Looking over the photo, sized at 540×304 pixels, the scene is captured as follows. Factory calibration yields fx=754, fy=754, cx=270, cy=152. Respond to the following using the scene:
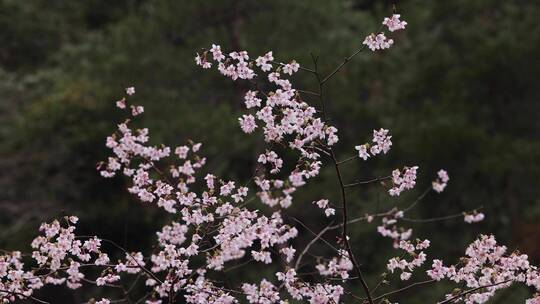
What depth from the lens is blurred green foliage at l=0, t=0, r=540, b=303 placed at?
11.1m

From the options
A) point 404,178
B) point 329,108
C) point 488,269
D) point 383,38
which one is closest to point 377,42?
point 383,38

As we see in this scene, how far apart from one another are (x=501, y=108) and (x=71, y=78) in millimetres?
7084

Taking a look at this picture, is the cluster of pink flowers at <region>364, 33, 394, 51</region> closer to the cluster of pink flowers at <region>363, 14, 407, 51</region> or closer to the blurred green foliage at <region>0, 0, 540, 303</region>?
the cluster of pink flowers at <region>363, 14, 407, 51</region>

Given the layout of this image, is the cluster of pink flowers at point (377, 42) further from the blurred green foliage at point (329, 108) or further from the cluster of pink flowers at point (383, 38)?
the blurred green foliage at point (329, 108)

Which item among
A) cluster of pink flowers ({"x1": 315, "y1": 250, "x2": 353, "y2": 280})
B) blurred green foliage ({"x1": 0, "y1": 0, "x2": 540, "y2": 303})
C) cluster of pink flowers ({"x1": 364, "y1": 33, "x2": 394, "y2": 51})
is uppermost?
blurred green foliage ({"x1": 0, "y1": 0, "x2": 540, "y2": 303})

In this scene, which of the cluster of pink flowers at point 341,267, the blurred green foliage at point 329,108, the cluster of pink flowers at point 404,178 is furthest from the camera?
the blurred green foliage at point 329,108

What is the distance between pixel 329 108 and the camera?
12320 millimetres

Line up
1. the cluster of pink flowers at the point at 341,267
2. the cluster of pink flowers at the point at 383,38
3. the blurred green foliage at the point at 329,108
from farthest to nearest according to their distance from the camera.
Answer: the blurred green foliage at the point at 329,108, the cluster of pink flowers at the point at 341,267, the cluster of pink flowers at the point at 383,38

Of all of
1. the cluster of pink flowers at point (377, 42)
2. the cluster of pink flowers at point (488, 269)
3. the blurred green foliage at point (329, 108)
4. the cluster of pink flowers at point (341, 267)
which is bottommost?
the cluster of pink flowers at point (488, 269)

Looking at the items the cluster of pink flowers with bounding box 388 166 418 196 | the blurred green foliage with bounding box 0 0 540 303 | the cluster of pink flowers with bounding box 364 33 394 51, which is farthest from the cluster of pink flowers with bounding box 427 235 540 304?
the blurred green foliage with bounding box 0 0 540 303

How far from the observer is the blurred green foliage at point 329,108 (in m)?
11.1

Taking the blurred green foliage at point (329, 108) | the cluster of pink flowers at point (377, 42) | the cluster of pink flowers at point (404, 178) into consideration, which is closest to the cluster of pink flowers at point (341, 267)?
the cluster of pink flowers at point (404, 178)

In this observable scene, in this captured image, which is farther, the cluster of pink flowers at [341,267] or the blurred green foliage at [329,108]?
the blurred green foliage at [329,108]

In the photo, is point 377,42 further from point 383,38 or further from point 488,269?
point 488,269
